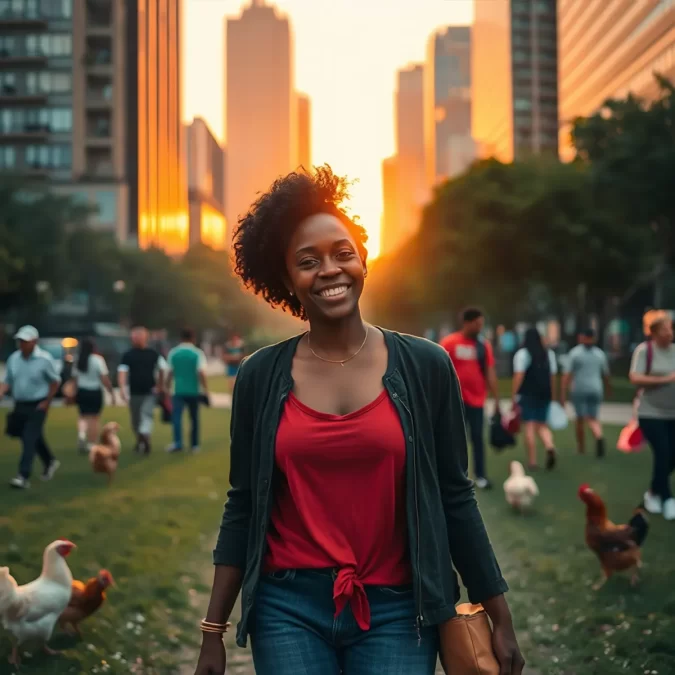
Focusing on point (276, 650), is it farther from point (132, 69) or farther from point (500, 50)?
point (500, 50)

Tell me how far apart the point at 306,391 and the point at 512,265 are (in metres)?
42.4

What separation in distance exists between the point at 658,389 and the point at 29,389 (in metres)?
6.76

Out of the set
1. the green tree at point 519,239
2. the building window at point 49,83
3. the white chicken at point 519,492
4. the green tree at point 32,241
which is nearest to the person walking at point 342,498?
the white chicken at point 519,492

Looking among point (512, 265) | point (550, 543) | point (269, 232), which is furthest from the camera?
point (512, 265)

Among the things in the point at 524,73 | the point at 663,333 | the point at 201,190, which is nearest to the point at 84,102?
the point at 524,73

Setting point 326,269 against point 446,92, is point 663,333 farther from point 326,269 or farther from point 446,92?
point 446,92

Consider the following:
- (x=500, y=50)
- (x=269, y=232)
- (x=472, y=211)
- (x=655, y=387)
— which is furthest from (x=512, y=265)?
(x=500, y=50)

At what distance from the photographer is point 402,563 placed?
2598 mm

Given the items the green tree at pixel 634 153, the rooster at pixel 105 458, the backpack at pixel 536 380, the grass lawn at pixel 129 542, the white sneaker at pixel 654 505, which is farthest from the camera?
the green tree at pixel 634 153

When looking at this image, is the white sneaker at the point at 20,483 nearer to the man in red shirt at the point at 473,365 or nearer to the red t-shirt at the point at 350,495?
the man in red shirt at the point at 473,365

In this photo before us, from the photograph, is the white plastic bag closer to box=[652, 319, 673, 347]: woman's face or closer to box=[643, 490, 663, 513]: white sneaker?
box=[643, 490, 663, 513]: white sneaker

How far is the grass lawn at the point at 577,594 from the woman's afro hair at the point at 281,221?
10.8 ft

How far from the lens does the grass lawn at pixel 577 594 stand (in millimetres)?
5641

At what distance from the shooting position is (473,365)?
11266 mm
